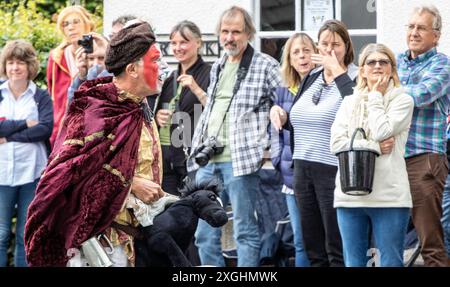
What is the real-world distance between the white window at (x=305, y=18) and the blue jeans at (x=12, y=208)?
265 cm

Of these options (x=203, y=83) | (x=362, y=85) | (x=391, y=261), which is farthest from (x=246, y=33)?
(x=391, y=261)

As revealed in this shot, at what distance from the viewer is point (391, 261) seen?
7633mm

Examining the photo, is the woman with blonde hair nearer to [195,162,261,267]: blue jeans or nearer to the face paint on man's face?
[195,162,261,267]: blue jeans

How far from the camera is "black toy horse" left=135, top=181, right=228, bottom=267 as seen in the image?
5840 mm

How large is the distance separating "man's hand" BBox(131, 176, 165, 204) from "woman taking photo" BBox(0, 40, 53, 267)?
396 cm

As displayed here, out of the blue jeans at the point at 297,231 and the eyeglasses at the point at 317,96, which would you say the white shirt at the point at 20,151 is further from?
the eyeglasses at the point at 317,96

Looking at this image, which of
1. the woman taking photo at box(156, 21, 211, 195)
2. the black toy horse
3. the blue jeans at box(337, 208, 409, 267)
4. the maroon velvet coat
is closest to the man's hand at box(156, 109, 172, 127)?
the woman taking photo at box(156, 21, 211, 195)

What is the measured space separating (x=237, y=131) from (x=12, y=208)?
224 cm

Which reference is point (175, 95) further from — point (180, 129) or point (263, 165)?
point (263, 165)

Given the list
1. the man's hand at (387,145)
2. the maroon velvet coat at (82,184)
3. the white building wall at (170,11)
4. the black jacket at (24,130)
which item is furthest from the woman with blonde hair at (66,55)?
the maroon velvet coat at (82,184)

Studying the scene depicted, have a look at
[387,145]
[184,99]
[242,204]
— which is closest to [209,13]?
[184,99]

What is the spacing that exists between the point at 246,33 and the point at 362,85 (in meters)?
1.54

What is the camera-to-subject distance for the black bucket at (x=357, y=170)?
7.51 meters
